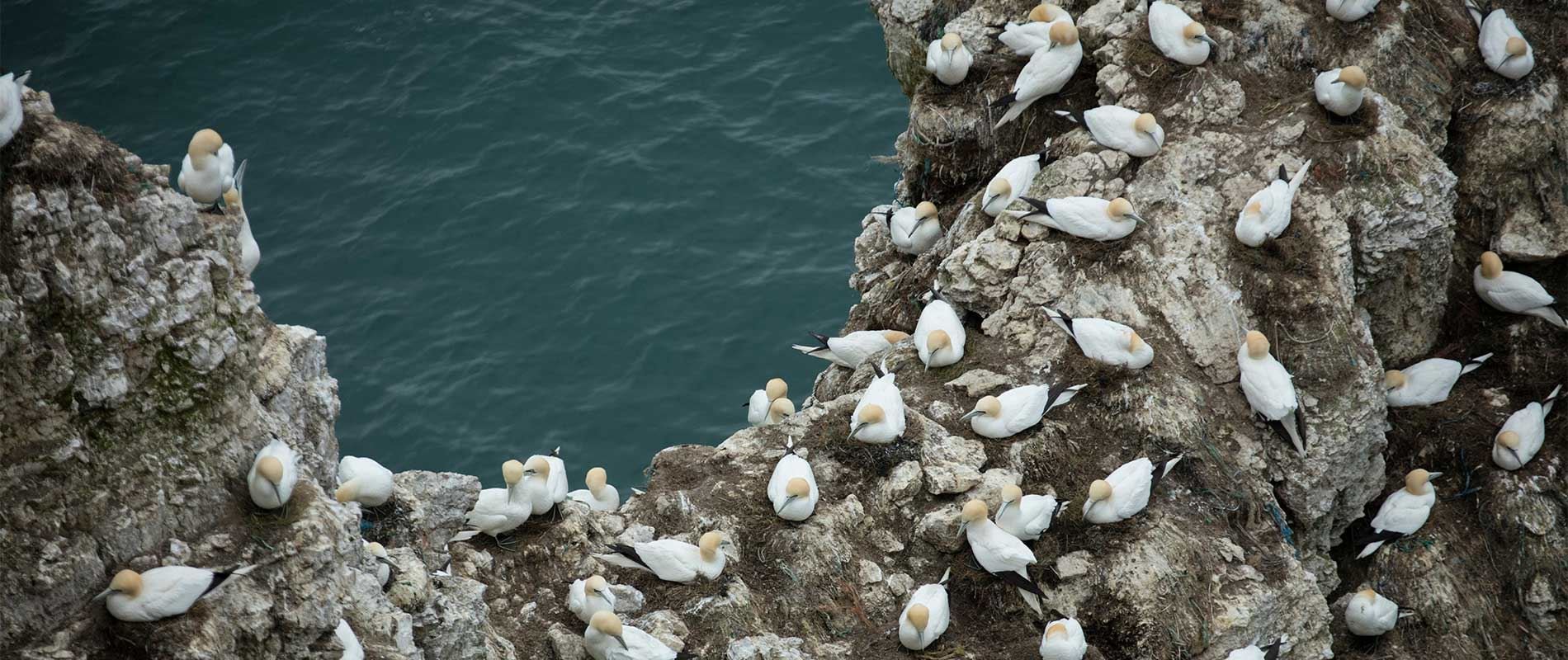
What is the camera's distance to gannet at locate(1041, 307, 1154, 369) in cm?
1019

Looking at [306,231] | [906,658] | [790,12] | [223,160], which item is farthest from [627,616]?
[790,12]

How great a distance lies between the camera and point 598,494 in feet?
40.7

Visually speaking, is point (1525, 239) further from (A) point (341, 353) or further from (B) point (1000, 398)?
(A) point (341, 353)

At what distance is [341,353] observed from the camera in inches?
822

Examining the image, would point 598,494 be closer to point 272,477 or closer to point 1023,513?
point 1023,513

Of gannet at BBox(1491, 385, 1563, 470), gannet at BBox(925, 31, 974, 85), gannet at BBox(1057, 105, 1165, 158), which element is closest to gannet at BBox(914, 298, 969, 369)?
gannet at BBox(1057, 105, 1165, 158)

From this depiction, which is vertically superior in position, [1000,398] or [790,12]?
[1000,398]

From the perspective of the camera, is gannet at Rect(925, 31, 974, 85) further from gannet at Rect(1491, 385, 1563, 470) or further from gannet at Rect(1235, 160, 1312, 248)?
gannet at Rect(1491, 385, 1563, 470)

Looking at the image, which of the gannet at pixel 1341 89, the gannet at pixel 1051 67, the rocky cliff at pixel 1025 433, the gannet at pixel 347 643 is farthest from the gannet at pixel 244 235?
the gannet at pixel 1341 89

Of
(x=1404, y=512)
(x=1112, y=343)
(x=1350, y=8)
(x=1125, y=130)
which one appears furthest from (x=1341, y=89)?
(x=1404, y=512)

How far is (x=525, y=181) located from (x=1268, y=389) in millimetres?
15763

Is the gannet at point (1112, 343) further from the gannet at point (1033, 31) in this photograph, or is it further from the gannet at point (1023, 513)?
the gannet at point (1033, 31)

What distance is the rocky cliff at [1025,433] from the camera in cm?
691

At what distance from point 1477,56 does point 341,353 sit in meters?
16.2
